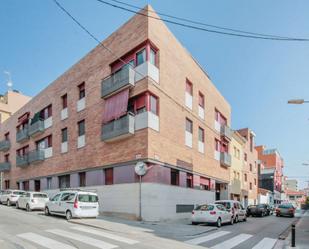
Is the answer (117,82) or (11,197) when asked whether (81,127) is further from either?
(11,197)

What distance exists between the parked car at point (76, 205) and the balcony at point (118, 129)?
13.4 ft

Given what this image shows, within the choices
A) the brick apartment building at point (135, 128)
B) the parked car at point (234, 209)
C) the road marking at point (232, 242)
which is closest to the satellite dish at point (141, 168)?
the brick apartment building at point (135, 128)

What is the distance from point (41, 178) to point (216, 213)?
18.8m

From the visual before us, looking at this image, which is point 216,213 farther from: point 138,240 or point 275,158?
point 275,158

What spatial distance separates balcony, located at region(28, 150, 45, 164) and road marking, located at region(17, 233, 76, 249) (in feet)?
64.9

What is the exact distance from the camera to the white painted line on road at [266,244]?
1142cm

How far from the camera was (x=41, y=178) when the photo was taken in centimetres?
2992

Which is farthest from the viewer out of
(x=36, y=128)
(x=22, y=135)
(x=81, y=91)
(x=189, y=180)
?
(x=22, y=135)

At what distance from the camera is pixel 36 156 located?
30.3 metres

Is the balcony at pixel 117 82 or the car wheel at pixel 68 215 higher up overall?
the balcony at pixel 117 82

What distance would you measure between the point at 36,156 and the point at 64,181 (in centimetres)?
584

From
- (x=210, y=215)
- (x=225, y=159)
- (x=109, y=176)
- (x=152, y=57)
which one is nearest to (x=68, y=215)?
(x=109, y=176)

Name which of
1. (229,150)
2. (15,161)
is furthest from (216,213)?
(15,161)

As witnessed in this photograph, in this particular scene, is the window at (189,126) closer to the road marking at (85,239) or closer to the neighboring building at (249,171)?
the road marking at (85,239)
